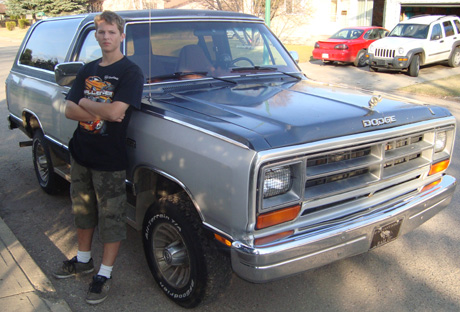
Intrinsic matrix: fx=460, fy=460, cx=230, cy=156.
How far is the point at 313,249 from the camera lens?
278 centimetres

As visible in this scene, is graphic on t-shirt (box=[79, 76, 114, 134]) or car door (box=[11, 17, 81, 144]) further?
car door (box=[11, 17, 81, 144])

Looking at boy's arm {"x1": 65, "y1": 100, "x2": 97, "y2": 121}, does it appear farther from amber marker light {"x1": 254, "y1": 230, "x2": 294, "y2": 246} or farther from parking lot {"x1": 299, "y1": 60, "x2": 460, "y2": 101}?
parking lot {"x1": 299, "y1": 60, "x2": 460, "y2": 101}

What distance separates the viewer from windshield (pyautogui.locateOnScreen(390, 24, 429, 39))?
1627 cm

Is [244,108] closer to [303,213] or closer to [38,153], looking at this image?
[303,213]

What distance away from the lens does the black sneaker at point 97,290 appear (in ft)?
11.0

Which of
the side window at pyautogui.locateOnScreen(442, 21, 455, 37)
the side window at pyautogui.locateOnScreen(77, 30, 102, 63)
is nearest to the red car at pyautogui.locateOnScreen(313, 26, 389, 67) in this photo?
the side window at pyautogui.locateOnScreen(442, 21, 455, 37)

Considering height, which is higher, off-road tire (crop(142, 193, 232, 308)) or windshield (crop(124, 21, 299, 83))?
windshield (crop(124, 21, 299, 83))

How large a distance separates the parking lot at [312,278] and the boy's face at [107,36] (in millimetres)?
1821

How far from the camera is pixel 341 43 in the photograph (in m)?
18.1

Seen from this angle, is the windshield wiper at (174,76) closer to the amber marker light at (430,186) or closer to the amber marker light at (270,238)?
the amber marker light at (270,238)

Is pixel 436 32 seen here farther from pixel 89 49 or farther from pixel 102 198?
pixel 102 198

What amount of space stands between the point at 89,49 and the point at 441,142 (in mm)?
3264

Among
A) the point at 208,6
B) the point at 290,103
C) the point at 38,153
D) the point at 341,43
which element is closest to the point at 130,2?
the point at 208,6

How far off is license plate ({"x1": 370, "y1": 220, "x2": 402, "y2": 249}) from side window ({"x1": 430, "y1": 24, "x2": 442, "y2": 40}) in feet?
49.2
